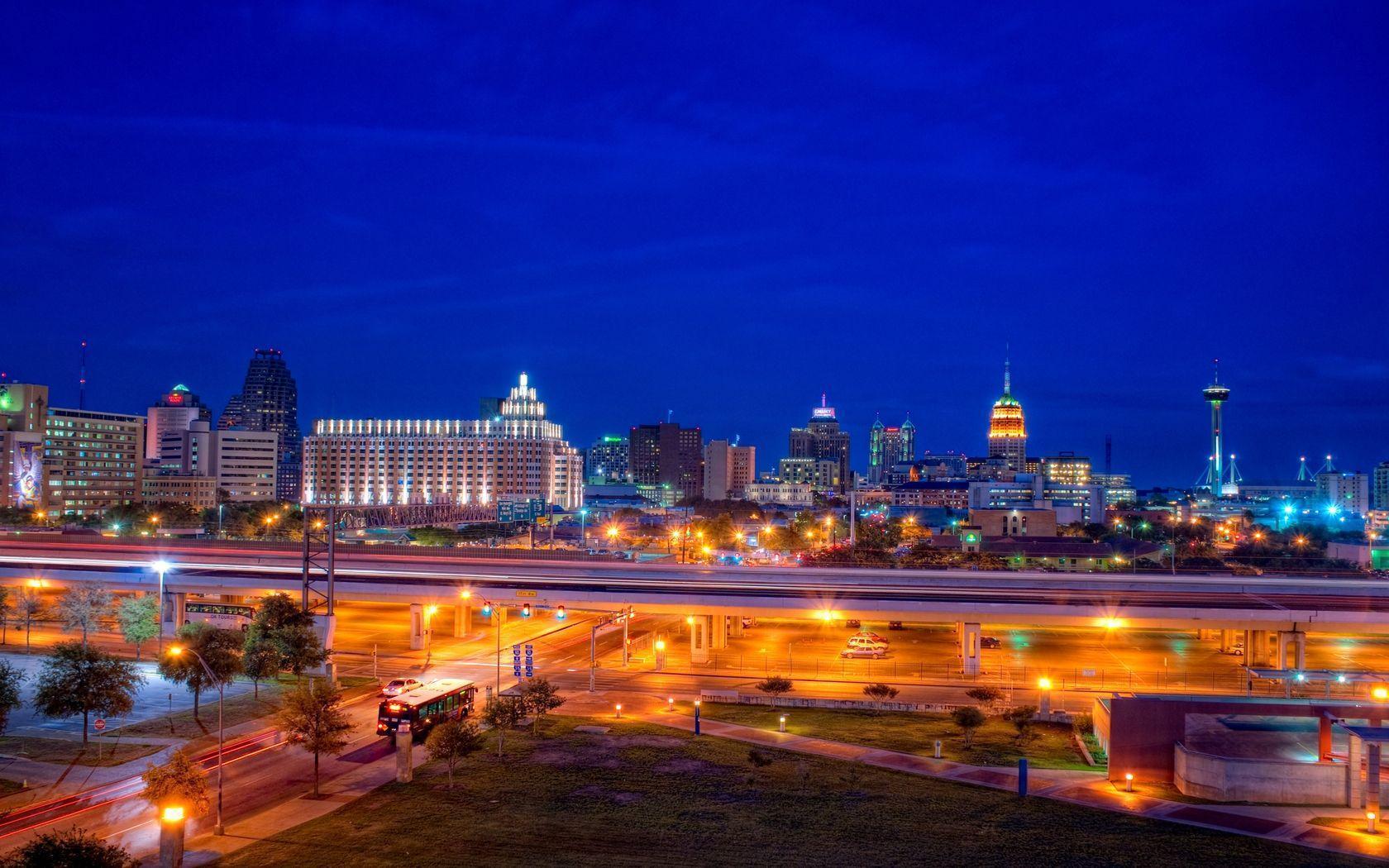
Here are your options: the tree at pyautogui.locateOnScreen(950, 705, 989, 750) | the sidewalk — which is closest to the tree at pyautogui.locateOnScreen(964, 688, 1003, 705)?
the tree at pyautogui.locateOnScreen(950, 705, 989, 750)

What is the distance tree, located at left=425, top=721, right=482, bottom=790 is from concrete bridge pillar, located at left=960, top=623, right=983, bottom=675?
92.9 ft

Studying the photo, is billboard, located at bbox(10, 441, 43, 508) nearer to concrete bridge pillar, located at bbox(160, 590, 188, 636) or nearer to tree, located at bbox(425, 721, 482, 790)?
concrete bridge pillar, located at bbox(160, 590, 188, 636)

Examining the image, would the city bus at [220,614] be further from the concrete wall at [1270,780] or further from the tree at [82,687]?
the concrete wall at [1270,780]

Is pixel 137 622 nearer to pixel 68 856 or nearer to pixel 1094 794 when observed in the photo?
pixel 68 856

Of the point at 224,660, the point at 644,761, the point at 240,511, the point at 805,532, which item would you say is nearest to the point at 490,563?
the point at 224,660

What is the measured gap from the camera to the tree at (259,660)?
43438 mm

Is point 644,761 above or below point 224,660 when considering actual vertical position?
below

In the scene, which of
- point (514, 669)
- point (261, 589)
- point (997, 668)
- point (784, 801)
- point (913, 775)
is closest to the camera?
point (784, 801)

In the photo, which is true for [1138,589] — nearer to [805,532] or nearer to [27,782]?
[27,782]

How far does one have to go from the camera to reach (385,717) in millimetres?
38031

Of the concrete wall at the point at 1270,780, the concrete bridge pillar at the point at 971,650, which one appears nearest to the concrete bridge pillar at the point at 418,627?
the concrete bridge pillar at the point at 971,650

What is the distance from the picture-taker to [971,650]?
52.2m

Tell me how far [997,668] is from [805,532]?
95427 millimetres

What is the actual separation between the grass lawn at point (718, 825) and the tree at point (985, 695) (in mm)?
10877
